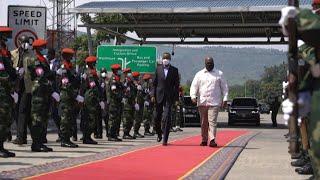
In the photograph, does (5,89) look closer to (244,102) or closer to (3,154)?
(3,154)

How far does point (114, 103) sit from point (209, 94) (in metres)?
2.62

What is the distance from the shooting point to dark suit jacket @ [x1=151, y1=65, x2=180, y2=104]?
13.7 m

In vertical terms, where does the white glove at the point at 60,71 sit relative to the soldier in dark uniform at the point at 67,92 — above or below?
above

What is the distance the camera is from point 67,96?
12.1 metres

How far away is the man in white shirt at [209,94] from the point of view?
42.6 feet

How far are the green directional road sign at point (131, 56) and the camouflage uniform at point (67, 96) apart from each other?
17759 millimetres

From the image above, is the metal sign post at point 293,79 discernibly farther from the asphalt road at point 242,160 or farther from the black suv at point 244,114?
the black suv at point 244,114

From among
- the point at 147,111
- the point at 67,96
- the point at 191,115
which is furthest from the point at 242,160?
the point at 191,115

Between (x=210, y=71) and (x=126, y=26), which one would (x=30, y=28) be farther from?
(x=126, y=26)

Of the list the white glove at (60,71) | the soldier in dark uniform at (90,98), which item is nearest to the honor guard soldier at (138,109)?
the soldier in dark uniform at (90,98)

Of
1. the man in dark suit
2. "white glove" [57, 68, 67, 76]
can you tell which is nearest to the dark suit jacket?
the man in dark suit

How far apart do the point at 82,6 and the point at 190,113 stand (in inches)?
299

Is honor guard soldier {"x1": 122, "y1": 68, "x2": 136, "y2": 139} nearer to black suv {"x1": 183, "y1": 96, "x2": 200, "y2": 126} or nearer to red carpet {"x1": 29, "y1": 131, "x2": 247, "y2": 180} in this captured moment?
red carpet {"x1": 29, "y1": 131, "x2": 247, "y2": 180}

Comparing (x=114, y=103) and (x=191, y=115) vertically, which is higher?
(x=114, y=103)
